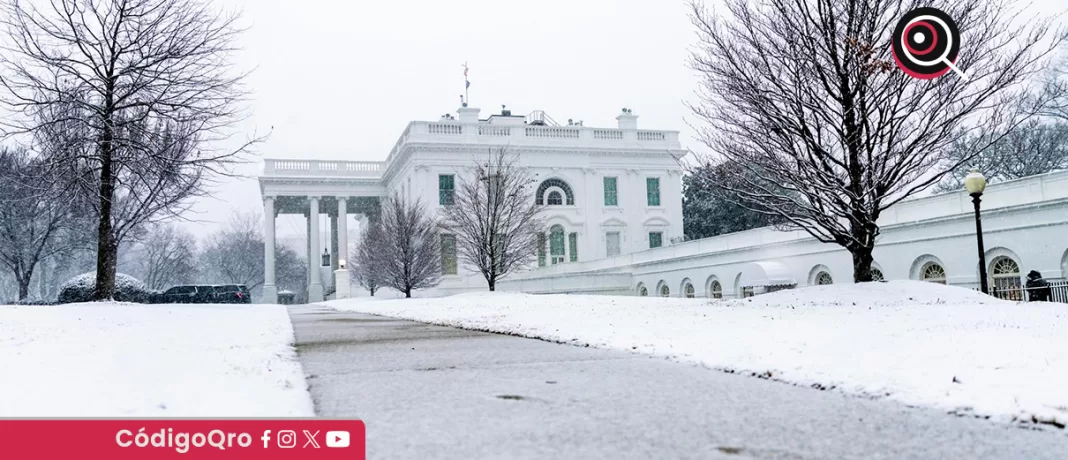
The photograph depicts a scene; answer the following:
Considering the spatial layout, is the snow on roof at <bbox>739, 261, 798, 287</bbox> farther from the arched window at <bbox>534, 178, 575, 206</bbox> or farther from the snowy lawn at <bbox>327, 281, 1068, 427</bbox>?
the arched window at <bbox>534, 178, 575, 206</bbox>

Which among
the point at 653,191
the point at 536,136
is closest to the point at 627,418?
the point at 536,136

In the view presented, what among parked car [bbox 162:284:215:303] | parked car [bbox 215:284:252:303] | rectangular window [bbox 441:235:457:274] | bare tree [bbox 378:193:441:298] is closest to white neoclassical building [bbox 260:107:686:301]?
rectangular window [bbox 441:235:457:274]

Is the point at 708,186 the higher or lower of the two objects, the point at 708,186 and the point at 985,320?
the higher

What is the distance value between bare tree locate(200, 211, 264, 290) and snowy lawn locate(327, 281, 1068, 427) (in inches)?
2425

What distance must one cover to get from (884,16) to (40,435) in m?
15.7

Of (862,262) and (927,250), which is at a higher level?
(927,250)

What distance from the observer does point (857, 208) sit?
14.7 metres

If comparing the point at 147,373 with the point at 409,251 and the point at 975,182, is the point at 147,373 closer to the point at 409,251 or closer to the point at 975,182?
the point at 975,182

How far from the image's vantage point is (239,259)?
69.4 m

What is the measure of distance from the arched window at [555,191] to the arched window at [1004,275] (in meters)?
33.7

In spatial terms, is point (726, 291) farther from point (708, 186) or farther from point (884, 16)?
point (884, 16)

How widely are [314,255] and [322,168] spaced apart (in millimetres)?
6722

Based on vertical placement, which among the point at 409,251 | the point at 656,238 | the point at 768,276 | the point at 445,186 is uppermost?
the point at 445,186

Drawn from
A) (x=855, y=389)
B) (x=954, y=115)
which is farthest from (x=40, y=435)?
(x=954, y=115)
